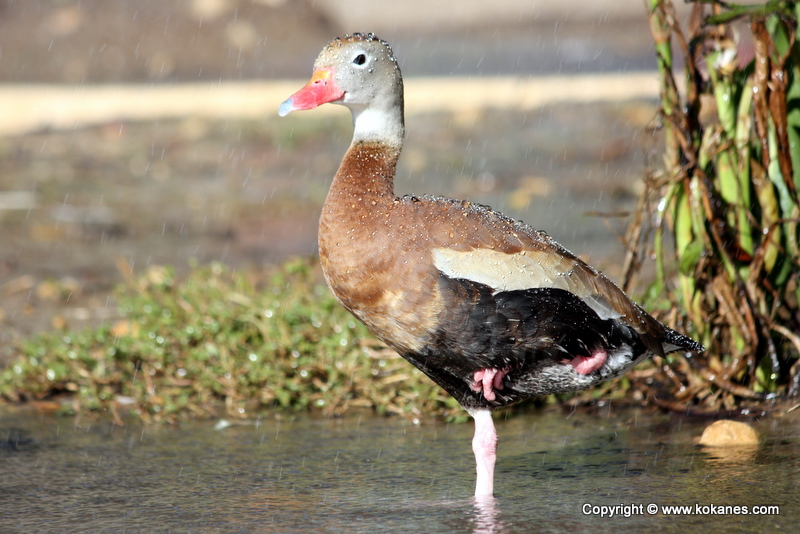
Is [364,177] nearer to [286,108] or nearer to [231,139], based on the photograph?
[286,108]

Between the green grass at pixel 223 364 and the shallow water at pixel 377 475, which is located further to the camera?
the green grass at pixel 223 364

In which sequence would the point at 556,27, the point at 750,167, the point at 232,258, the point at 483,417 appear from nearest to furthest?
the point at 483,417
the point at 750,167
the point at 232,258
the point at 556,27

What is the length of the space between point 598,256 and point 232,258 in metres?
2.59

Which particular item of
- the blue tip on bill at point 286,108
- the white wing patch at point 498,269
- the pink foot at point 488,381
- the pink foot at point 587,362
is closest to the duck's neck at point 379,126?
the blue tip on bill at point 286,108

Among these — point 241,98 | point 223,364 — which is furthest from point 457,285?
point 241,98

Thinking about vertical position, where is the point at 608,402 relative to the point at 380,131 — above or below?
below

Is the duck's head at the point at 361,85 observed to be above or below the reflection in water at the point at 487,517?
above

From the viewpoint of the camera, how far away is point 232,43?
16.7 metres

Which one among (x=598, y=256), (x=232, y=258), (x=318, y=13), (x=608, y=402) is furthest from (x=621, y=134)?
(x=318, y=13)

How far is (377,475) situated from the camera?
356cm

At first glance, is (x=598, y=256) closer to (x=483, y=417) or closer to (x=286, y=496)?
(x=483, y=417)

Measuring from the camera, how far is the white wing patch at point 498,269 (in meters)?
3.18

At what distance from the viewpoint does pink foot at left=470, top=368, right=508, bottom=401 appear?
334 cm

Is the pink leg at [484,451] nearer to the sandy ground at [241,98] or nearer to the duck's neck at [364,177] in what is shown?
the duck's neck at [364,177]
